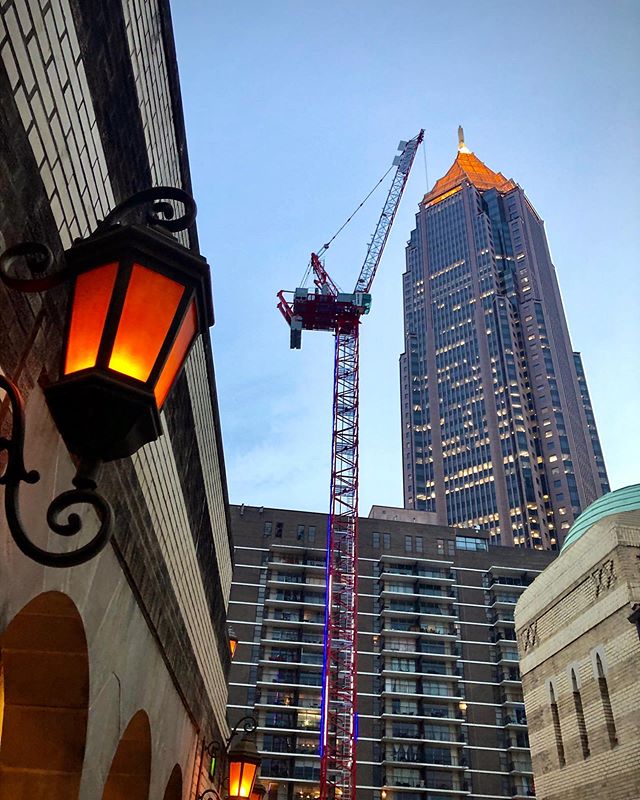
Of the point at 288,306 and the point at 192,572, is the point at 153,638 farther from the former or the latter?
the point at 288,306

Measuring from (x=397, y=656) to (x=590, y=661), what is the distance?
54.9 metres

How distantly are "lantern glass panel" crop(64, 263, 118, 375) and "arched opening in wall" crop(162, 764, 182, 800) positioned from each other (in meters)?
9.67

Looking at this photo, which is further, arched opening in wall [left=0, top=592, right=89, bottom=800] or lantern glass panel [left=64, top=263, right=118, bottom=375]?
arched opening in wall [left=0, top=592, right=89, bottom=800]

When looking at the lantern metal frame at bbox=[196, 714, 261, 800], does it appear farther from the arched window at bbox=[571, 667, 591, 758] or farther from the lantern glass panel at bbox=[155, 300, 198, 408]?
the arched window at bbox=[571, 667, 591, 758]

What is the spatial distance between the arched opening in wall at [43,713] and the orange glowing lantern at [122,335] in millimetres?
3132

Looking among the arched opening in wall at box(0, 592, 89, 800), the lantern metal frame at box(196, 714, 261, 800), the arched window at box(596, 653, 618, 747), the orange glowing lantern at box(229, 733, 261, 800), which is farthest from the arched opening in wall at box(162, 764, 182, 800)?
the arched window at box(596, 653, 618, 747)

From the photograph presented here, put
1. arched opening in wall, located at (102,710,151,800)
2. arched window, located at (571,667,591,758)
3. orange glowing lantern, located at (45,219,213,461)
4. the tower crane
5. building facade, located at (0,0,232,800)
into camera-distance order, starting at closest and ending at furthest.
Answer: orange glowing lantern, located at (45,219,213,461)
building facade, located at (0,0,232,800)
arched opening in wall, located at (102,710,151,800)
arched window, located at (571,667,591,758)
the tower crane

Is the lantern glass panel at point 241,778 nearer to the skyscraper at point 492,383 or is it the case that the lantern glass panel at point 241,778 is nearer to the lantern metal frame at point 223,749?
the lantern metal frame at point 223,749

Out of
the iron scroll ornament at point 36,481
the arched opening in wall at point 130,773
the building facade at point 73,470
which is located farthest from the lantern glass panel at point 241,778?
the iron scroll ornament at point 36,481

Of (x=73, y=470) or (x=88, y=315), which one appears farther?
(x=73, y=470)

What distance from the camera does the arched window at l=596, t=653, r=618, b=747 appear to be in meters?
20.9

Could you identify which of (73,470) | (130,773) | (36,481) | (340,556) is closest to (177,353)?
→ (36,481)

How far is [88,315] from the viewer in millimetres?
3049

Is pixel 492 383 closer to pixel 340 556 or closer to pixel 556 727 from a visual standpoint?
pixel 340 556
